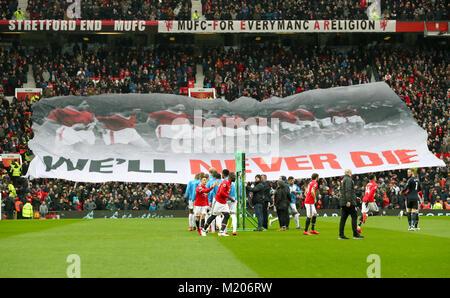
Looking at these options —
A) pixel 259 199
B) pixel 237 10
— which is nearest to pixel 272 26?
pixel 237 10

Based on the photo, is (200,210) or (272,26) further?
(272,26)

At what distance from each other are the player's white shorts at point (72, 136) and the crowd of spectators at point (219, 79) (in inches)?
107

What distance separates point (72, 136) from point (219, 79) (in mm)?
13534

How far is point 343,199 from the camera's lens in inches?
795

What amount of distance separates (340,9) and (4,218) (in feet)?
103

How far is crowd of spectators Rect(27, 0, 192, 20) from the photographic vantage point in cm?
5475

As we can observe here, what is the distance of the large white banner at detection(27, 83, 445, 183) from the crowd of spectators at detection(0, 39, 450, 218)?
161cm

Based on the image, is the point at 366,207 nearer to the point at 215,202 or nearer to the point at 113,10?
the point at 215,202

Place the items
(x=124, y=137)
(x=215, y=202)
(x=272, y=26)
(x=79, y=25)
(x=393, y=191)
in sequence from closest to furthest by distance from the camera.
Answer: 1. (x=215, y=202)
2. (x=393, y=191)
3. (x=124, y=137)
4. (x=79, y=25)
5. (x=272, y=26)

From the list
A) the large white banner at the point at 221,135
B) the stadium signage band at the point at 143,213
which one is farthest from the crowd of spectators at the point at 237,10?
the stadium signage band at the point at 143,213

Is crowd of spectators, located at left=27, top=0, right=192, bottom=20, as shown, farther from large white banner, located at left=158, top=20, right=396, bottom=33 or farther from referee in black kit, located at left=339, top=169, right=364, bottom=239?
referee in black kit, located at left=339, top=169, right=364, bottom=239

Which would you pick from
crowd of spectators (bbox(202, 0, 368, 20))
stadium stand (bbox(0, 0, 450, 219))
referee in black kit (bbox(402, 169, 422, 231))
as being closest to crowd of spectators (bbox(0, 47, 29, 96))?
stadium stand (bbox(0, 0, 450, 219))

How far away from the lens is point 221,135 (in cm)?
4459

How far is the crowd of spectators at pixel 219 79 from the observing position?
41.9 metres
